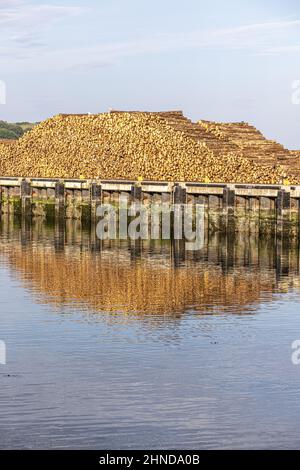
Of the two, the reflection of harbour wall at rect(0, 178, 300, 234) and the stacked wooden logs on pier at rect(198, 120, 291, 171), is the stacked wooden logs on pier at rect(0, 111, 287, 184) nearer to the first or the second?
the stacked wooden logs on pier at rect(198, 120, 291, 171)

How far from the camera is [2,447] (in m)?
15.1

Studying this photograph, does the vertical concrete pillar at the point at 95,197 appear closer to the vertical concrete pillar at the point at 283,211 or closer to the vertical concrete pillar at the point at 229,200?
the vertical concrete pillar at the point at 229,200

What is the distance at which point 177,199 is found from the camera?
5297cm

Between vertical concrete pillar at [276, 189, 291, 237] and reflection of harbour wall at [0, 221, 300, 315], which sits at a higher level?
vertical concrete pillar at [276, 189, 291, 237]

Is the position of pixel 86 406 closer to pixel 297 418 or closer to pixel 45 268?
pixel 297 418

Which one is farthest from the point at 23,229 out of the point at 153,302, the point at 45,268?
the point at 153,302

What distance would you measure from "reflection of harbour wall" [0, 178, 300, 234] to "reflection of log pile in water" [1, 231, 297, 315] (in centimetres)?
978

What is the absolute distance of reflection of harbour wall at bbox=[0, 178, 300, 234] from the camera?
4850cm

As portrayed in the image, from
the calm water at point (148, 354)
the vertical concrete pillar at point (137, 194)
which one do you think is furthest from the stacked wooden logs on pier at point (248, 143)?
the calm water at point (148, 354)

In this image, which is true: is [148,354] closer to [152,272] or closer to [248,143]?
[152,272]

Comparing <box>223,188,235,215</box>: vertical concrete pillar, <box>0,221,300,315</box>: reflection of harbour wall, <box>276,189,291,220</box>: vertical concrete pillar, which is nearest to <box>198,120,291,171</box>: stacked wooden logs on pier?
<box>223,188,235,215</box>: vertical concrete pillar

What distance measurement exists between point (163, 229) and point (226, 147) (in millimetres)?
10909

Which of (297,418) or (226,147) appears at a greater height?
(226,147)

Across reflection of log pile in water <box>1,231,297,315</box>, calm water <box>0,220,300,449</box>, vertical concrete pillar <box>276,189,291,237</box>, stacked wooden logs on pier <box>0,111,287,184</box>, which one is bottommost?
calm water <box>0,220,300,449</box>
